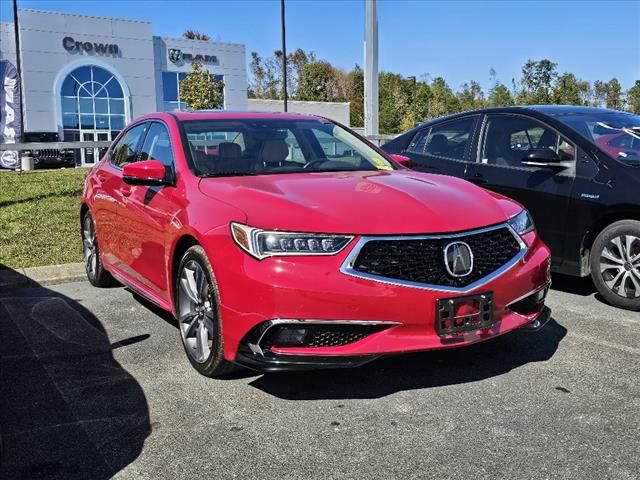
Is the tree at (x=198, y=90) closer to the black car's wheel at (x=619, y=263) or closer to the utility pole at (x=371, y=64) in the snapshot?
the utility pole at (x=371, y=64)

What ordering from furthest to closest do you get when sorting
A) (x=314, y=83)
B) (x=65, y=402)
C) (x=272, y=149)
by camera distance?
(x=314, y=83), (x=272, y=149), (x=65, y=402)

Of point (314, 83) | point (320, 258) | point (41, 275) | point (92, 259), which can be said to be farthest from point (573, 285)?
point (314, 83)

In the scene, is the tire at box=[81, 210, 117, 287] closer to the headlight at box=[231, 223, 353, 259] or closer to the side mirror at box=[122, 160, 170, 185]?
the side mirror at box=[122, 160, 170, 185]

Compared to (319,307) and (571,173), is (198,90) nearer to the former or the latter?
(571,173)

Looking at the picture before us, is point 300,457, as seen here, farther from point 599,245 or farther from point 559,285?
point 559,285

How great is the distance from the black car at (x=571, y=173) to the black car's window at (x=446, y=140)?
0.01 metres

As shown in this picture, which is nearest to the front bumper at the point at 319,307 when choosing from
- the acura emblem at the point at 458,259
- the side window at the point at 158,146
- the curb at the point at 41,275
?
the acura emblem at the point at 458,259

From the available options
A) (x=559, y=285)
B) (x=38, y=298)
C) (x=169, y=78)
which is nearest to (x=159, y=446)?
(x=38, y=298)

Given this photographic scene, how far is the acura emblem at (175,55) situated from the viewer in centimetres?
5047

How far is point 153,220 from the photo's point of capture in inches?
168

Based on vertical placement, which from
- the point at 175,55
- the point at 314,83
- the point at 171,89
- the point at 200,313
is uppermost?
the point at 314,83

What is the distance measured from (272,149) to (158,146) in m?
0.88

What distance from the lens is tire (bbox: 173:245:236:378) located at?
352 cm

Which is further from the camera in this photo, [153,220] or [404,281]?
[153,220]
